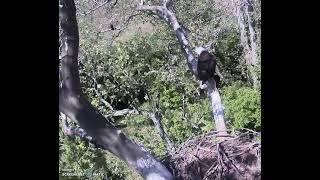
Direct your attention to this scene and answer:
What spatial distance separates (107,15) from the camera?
338 cm

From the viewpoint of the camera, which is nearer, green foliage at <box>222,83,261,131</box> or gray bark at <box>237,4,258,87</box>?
green foliage at <box>222,83,261,131</box>

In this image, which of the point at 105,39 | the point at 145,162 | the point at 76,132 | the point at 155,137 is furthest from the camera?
the point at 105,39

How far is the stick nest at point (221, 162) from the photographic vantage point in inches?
102

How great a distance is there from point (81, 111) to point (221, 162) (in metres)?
0.87

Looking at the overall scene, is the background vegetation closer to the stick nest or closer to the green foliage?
the green foliage

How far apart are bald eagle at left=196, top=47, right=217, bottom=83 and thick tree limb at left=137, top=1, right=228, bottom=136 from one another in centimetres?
5

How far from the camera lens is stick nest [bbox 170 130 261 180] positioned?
2590 millimetres

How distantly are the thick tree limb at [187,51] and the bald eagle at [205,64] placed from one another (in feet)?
0.15

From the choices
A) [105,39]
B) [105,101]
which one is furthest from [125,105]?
[105,39]

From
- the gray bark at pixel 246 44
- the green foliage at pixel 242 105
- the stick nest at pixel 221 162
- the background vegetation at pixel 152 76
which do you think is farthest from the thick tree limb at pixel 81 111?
the gray bark at pixel 246 44

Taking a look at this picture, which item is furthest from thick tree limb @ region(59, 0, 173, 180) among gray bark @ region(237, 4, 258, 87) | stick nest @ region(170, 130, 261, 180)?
Result: gray bark @ region(237, 4, 258, 87)
